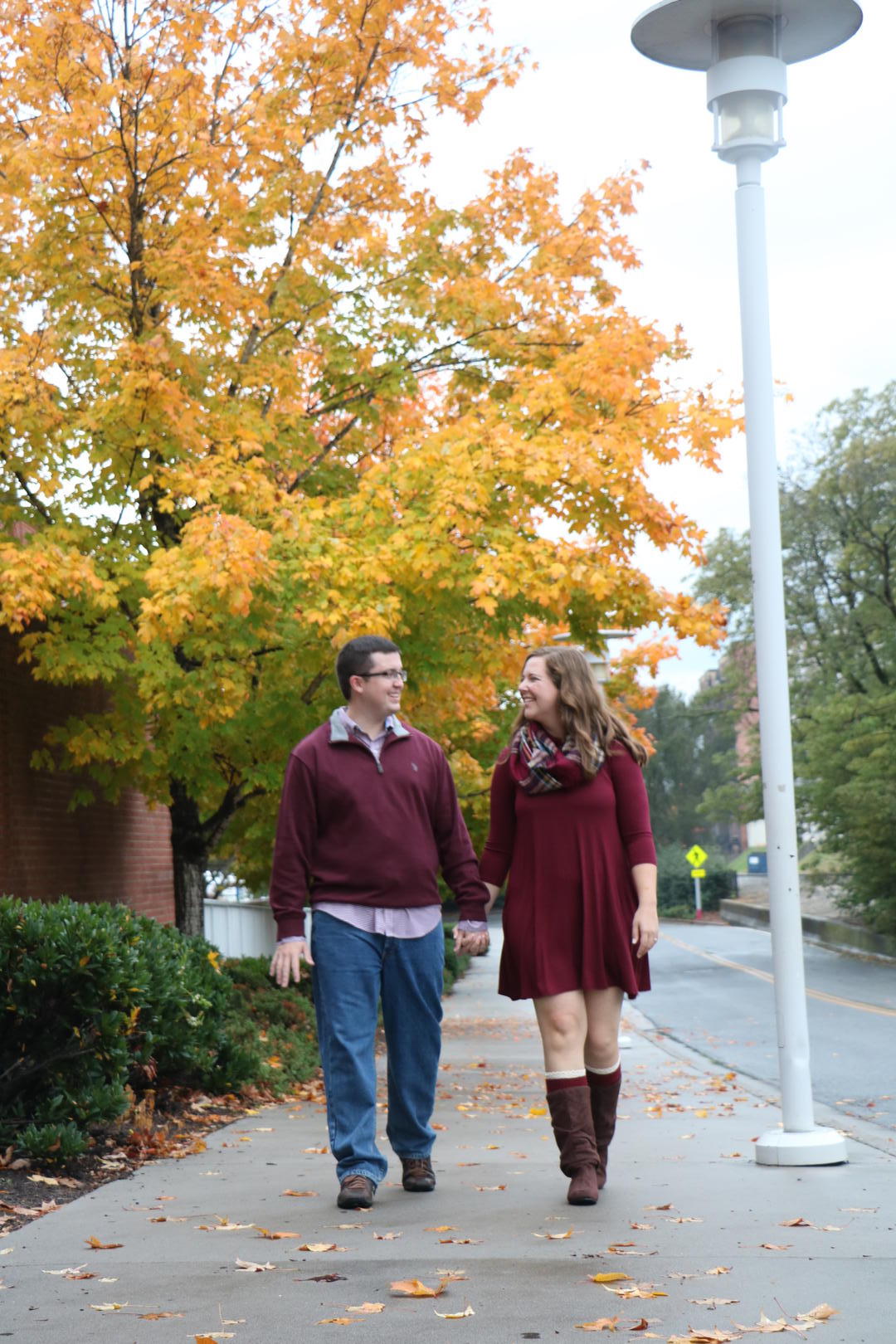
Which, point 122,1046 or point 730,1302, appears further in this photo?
point 122,1046

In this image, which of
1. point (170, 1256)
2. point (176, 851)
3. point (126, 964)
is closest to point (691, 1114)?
point (126, 964)

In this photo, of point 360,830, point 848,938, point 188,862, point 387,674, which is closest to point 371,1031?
point 360,830

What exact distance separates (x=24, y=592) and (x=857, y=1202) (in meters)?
5.83

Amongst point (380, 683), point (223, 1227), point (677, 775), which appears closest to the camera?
point (223, 1227)

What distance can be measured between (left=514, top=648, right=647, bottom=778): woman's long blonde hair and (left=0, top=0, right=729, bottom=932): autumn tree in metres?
3.74

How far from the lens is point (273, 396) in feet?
40.2

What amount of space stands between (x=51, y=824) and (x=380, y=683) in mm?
8794

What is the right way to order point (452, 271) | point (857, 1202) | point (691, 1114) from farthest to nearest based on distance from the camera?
1. point (452, 271)
2. point (691, 1114)
3. point (857, 1202)

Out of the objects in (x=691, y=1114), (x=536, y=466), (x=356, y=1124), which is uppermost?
(x=536, y=466)

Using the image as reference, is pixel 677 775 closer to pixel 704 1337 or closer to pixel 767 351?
pixel 767 351

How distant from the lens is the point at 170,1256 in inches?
Answer: 187

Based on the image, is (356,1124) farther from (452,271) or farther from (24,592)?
(452,271)

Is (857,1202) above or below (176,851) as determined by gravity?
below

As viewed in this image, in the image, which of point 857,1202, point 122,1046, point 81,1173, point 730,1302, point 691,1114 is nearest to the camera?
point 730,1302
